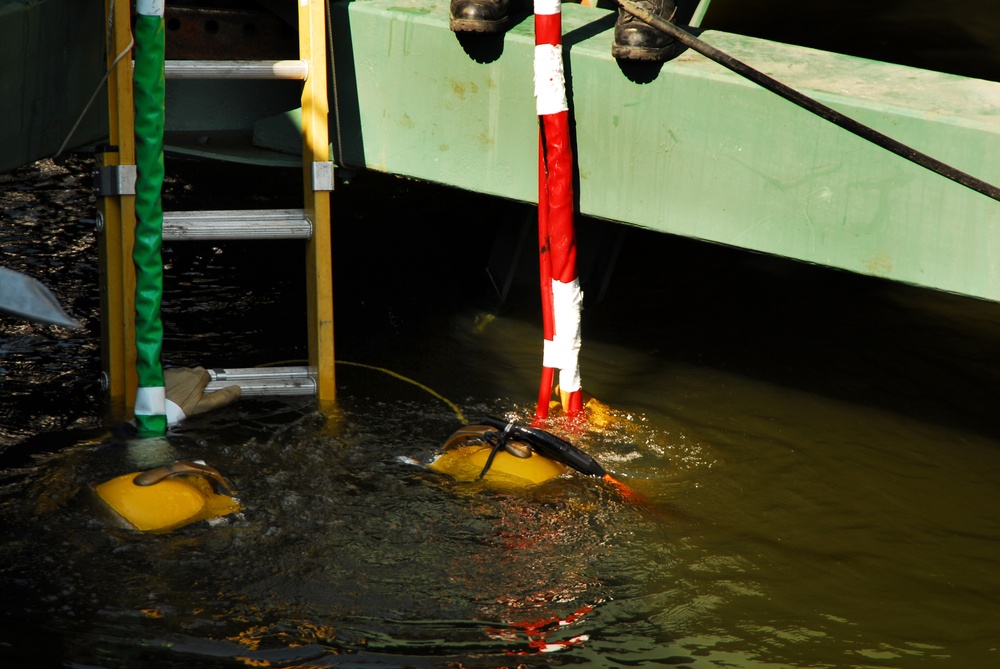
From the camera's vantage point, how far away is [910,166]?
144 inches

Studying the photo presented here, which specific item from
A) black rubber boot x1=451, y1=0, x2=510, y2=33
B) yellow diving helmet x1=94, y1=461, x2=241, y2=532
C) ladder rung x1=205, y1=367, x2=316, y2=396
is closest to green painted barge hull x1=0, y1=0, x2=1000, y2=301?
black rubber boot x1=451, y1=0, x2=510, y2=33

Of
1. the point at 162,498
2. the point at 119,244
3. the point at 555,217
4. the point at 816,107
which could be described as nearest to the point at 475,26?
the point at 555,217

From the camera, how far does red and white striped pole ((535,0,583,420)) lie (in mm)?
3947

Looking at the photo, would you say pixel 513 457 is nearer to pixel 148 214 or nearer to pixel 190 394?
pixel 190 394

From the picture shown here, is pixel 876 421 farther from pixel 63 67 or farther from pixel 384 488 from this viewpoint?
pixel 63 67

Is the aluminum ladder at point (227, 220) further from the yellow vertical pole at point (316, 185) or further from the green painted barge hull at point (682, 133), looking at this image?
the green painted barge hull at point (682, 133)

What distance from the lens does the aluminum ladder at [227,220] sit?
13.2 ft

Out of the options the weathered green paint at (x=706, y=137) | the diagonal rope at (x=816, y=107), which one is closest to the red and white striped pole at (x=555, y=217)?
the weathered green paint at (x=706, y=137)

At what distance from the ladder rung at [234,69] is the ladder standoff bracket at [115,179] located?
417 millimetres

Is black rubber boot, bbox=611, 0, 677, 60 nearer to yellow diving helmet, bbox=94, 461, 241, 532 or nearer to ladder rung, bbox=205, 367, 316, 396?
ladder rung, bbox=205, 367, 316, 396

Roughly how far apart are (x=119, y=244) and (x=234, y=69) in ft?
2.59

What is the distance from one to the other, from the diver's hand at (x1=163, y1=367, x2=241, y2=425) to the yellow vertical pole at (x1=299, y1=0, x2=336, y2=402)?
366mm

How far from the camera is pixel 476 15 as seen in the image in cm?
405

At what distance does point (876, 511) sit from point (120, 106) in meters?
3.05
